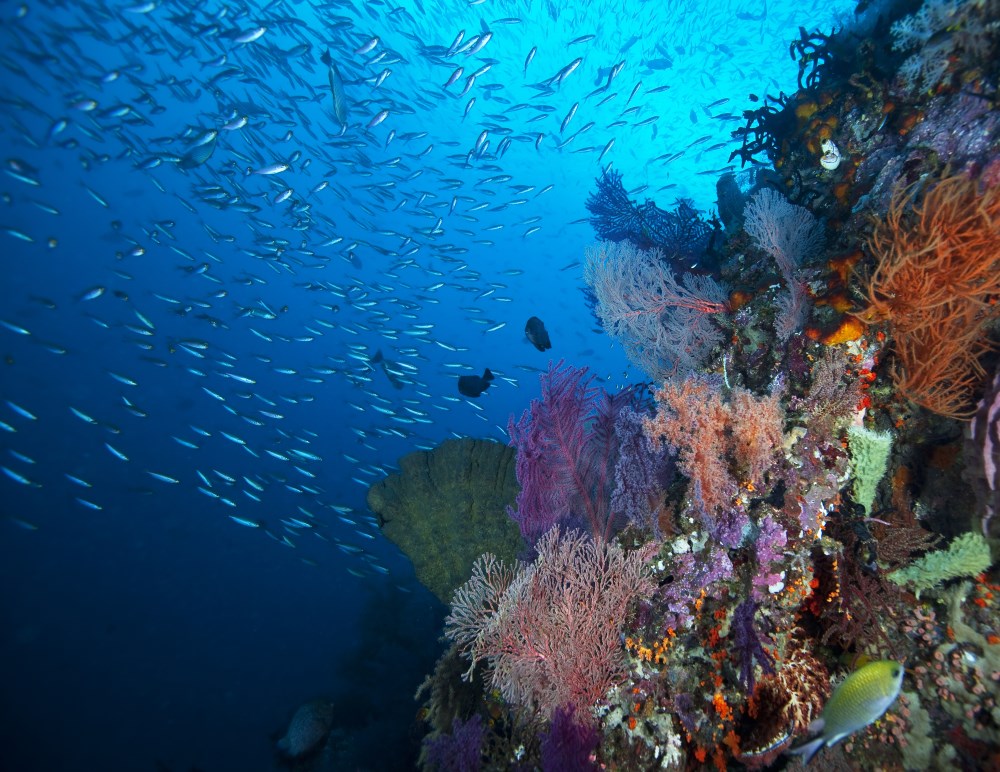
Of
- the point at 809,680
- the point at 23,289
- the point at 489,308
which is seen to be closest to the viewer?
the point at 809,680

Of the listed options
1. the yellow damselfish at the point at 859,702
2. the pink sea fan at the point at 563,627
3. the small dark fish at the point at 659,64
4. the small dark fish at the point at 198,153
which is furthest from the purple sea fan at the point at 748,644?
the small dark fish at the point at 659,64

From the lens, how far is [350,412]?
84.4 metres

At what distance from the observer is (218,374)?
130 ft

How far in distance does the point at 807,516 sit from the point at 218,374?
1785 inches

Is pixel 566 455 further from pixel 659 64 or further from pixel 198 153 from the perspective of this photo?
pixel 659 64

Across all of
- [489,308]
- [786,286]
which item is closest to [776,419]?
[786,286]

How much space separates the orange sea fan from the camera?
9.00ft

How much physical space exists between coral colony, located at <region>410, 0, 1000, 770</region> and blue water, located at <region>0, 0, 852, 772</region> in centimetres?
206

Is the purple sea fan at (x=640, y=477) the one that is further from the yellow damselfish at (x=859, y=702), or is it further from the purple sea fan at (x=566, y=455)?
the yellow damselfish at (x=859, y=702)

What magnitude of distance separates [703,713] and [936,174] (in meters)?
4.37

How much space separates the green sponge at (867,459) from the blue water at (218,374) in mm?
2586

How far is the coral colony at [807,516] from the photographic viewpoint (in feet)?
8.83

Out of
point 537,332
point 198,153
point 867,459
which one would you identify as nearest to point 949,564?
point 867,459

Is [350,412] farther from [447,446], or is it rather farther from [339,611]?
[447,446]
